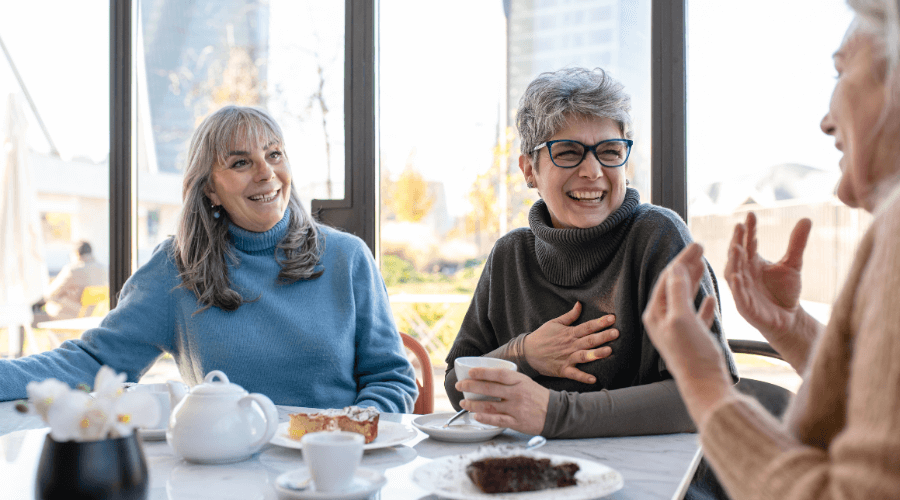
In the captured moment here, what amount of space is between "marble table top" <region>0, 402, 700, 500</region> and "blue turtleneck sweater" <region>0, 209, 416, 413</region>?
52 cm

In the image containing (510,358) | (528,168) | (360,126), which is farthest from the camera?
(360,126)

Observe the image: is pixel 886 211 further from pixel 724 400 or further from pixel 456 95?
pixel 456 95

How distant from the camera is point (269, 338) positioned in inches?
71.2

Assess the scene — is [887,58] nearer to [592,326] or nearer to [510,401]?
[510,401]

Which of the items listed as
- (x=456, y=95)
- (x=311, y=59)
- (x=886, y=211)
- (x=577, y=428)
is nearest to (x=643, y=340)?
(x=577, y=428)

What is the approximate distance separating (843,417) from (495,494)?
41 cm

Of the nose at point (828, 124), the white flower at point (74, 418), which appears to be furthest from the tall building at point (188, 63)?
the nose at point (828, 124)

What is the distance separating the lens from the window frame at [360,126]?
7.47 ft

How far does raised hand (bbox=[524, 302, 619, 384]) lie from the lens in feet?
4.70

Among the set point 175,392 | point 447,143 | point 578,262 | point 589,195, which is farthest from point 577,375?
point 447,143

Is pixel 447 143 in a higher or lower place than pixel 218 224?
higher

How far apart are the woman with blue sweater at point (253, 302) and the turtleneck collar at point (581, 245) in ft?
1.66

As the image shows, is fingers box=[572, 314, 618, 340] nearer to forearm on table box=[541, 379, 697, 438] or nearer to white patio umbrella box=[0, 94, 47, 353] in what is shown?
forearm on table box=[541, 379, 697, 438]

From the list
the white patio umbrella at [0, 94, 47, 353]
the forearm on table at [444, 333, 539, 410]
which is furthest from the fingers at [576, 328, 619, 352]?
the white patio umbrella at [0, 94, 47, 353]
